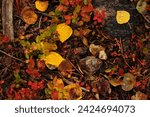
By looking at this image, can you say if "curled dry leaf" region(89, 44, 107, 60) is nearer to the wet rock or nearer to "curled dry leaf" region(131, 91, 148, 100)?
the wet rock

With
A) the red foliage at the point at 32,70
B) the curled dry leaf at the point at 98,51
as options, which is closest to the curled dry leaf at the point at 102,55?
the curled dry leaf at the point at 98,51

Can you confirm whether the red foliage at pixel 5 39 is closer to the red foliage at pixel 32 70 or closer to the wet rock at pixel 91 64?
the red foliage at pixel 32 70

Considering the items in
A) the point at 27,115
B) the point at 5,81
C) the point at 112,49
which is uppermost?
the point at 112,49

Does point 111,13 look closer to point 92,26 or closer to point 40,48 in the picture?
point 92,26

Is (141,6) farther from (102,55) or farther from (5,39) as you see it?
(5,39)

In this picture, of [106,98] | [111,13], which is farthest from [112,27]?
[106,98]
